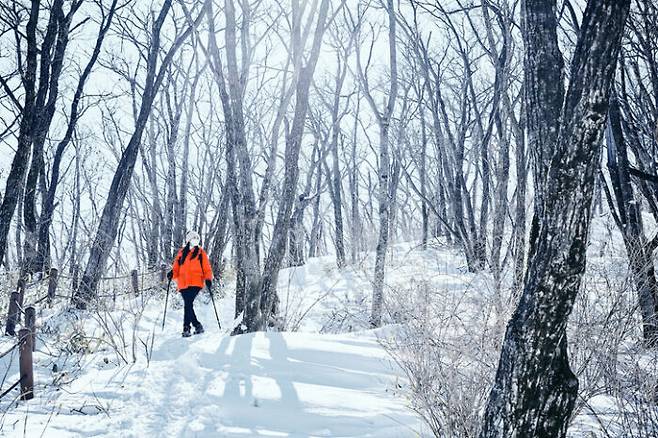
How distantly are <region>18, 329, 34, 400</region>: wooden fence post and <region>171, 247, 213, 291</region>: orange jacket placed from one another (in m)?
3.56

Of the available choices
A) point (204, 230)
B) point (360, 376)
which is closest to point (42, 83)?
point (360, 376)

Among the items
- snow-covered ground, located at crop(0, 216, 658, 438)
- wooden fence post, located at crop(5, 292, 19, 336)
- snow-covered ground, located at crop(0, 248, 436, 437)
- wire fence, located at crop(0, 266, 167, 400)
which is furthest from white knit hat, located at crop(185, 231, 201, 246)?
wooden fence post, located at crop(5, 292, 19, 336)

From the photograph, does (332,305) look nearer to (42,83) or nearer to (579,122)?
(42,83)

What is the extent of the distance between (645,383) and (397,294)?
2000 millimetres

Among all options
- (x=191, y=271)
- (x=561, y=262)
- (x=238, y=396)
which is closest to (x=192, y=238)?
(x=191, y=271)

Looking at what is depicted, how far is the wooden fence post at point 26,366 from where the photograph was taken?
5172 millimetres

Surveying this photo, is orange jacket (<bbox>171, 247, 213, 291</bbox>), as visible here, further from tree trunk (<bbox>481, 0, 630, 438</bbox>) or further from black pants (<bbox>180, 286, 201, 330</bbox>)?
tree trunk (<bbox>481, 0, 630, 438</bbox>)

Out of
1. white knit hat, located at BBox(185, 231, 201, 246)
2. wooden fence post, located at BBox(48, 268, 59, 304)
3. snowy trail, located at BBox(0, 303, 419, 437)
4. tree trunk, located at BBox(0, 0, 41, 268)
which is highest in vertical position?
tree trunk, located at BBox(0, 0, 41, 268)

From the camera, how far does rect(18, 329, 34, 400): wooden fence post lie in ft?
17.0

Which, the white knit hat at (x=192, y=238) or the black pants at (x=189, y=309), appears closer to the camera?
the black pants at (x=189, y=309)

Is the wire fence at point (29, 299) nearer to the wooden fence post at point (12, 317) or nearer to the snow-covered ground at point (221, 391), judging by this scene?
the wooden fence post at point (12, 317)

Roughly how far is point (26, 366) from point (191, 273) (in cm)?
373

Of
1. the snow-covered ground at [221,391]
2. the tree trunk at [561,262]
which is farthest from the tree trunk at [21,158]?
the tree trunk at [561,262]

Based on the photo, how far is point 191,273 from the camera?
882 centimetres
